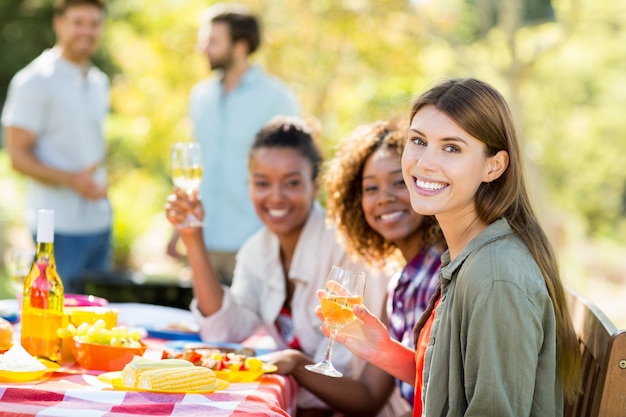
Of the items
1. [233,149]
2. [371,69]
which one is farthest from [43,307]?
[371,69]

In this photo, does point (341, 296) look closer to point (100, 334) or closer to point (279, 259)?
point (100, 334)

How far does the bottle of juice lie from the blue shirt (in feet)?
9.40

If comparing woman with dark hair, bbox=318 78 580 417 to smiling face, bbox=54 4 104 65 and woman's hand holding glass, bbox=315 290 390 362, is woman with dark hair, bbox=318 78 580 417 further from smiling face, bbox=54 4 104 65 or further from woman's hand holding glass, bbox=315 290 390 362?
smiling face, bbox=54 4 104 65

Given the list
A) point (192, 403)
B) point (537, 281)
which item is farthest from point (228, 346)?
point (537, 281)

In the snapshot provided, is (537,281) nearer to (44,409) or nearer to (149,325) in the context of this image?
(44,409)

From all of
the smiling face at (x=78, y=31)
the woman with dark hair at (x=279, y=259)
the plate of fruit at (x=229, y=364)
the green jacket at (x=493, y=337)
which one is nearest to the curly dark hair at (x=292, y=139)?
the woman with dark hair at (x=279, y=259)

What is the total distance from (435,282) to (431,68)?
978 cm

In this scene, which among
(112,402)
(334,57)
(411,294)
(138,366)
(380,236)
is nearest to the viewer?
(112,402)

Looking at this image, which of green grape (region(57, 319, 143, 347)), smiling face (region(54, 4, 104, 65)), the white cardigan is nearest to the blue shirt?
smiling face (region(54, 4, 104, 65))

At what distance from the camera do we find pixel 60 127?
550 cm

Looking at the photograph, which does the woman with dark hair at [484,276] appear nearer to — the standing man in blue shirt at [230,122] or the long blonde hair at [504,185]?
the long blonde hair at [504,185]

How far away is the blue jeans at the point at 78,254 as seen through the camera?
17.7 feet

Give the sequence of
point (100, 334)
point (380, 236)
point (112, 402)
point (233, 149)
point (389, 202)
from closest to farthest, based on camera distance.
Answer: point (112, 402)
point (100, 334)
point (389, 202)
point (380, 236)
point (233, 149)

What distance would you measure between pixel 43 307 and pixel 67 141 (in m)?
3.02
